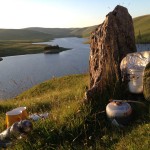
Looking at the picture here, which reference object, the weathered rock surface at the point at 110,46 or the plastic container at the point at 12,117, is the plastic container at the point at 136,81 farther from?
the plastic container at the point at 12,117

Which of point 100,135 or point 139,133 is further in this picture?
point 100,135

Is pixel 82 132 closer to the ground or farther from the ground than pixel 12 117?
closer to the ground

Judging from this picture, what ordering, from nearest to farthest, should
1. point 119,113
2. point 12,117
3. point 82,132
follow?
point 82,132, point 119,113, point 12,117

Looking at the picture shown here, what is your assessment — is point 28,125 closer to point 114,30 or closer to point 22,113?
point 22,113

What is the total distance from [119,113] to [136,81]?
1936mm

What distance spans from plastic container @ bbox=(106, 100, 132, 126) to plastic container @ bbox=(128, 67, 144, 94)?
4.68 ft

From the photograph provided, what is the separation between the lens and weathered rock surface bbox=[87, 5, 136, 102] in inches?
422

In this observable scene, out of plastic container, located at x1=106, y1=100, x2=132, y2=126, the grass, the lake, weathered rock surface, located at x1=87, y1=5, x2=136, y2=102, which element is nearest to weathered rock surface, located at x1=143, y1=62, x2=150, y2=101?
the grass

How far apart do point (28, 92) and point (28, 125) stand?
16446 mm

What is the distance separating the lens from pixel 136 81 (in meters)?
10.0

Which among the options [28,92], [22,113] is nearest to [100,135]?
[22,113]

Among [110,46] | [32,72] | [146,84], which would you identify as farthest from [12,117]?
[32,72]

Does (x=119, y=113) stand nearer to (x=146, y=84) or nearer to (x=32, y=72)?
(x=146, y=84)

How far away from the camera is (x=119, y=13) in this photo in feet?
41.6
